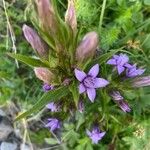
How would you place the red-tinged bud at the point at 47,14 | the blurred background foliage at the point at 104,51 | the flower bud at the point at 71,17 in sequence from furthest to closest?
1. the blurred background foliage at the point at 104,51
2. the flower bud at the point at 71,17
3. the red-tinged bud at the point at 47,14

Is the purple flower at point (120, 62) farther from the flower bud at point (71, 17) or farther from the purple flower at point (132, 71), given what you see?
the flower bud at point (71, 17)

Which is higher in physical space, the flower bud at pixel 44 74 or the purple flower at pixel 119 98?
the flower bud at pixel 44 74

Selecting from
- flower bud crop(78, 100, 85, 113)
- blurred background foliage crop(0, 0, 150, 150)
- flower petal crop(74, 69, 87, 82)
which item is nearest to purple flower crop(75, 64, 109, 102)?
flower petal crop(74, 69, 87, 82)

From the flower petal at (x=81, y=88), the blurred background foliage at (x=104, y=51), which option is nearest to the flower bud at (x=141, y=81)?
the blurred background foliage at (x=104, y=51)

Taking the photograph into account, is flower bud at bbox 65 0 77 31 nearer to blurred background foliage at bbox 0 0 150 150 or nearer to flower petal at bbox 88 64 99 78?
flower petal at bbox 88 64 99 78

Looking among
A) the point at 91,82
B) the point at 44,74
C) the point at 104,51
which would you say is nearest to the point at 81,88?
the point at 91,82

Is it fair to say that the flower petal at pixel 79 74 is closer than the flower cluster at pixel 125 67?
Yes

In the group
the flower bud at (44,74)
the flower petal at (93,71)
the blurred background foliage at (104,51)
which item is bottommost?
the blurred background foliage at (104,51)
